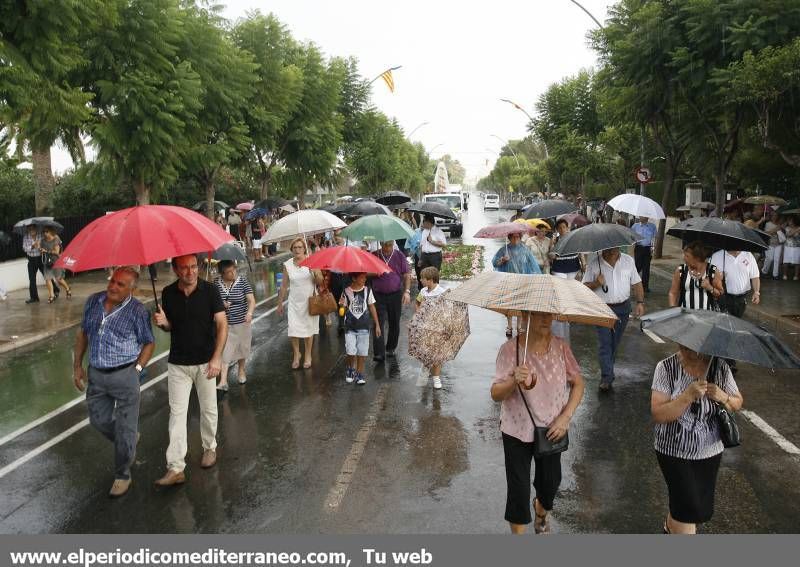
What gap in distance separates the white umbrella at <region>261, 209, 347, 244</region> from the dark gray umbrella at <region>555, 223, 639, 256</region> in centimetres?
327

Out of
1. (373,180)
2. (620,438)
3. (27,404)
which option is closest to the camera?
(620,438)

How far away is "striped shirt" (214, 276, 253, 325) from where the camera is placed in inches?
312

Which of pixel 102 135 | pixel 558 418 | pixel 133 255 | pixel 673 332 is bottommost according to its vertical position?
pixel 558 418

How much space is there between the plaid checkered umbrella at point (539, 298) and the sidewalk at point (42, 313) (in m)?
9.48

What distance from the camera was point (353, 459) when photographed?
19.4 ft

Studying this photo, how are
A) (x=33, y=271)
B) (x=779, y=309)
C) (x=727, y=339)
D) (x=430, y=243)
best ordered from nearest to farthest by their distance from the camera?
(x=727, y=339) < (x=430, y=243) < (x=779, y=309) < (x=33, y=271)

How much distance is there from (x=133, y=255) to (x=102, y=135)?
1196cm

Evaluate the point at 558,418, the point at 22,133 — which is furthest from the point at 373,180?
the point at 558,418

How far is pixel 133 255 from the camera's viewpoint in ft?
15.0

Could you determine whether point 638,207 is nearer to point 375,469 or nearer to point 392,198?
point 375,469

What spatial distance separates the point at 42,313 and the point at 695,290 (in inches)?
479

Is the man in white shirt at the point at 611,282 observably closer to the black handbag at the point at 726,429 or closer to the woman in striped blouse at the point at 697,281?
the woman in striped blouse at the point at 697,281

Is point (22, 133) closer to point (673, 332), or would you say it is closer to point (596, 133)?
point (673, 332)

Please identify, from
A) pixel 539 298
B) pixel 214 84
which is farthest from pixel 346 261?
pixel 214 84
